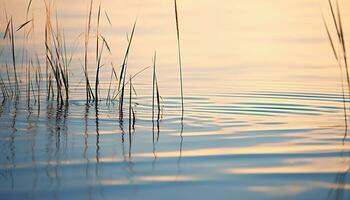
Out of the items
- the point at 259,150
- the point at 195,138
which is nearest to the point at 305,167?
the point at 259,150

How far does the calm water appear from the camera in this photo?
2248mm

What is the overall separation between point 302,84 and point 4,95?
10.8 feet

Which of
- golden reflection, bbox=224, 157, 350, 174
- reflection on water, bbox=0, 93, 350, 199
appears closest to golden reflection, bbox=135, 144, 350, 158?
reflection on water, bbox=0, 93, 350, 199

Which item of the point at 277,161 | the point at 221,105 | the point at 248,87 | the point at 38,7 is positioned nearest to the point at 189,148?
the point at 277,161

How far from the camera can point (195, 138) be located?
327 cm

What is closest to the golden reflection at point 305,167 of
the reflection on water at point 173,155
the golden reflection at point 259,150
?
the reflection on water at point 173,155

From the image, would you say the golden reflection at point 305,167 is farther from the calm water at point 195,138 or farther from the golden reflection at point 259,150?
the golden reflection at point 259,150

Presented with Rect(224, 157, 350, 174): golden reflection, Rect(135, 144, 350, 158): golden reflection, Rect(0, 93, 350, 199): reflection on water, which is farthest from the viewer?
Rect(135, 144, 350, 158): golden reflection

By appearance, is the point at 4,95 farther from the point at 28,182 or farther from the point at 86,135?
the point at 28,182

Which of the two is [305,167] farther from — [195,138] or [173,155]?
[195,138]

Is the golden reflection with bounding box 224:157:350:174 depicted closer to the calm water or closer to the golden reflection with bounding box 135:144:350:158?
the calm water

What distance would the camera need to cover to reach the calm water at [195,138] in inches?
88.5

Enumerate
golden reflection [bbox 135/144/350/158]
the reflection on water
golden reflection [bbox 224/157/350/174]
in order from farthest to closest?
1. golden reflection [bbox 135/144/350/158]
2. golden reflection [bbox 224/157/350/174]
3. the reflection on water

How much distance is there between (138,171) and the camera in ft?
8.17
